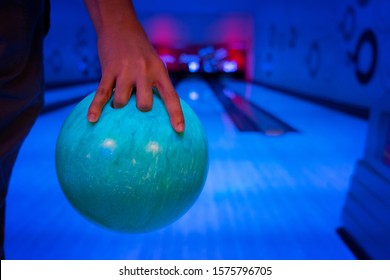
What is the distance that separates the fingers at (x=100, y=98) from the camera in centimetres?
69

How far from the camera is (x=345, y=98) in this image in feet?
17.5

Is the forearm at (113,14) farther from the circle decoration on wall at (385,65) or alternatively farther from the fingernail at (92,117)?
the circle decoration on wall at (385,65)

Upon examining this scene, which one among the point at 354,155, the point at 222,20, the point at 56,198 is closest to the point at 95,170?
the point at 56,198

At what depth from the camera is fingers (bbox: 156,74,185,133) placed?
0.71 m

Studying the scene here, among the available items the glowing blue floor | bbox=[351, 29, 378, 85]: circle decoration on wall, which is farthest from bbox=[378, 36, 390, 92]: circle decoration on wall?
the glowing blue floor

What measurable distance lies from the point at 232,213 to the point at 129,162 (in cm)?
109

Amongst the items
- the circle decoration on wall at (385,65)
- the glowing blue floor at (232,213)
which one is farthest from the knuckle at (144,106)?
the circle decoration on wall at (385,65)

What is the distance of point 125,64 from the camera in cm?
68

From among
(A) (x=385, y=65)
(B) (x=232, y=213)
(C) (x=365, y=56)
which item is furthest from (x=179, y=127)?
(C) (x=365, y=56)

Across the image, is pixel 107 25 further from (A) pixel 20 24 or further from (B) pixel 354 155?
(B) pixel 354 155

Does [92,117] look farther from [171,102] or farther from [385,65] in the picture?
[385,65]

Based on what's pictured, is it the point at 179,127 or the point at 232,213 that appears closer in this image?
the point at 179,127

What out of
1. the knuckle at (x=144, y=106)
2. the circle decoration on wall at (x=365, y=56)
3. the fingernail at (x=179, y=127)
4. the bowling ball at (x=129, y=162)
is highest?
the knuckle at (x=144, y=106)

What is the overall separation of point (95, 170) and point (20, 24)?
0.32 metres
